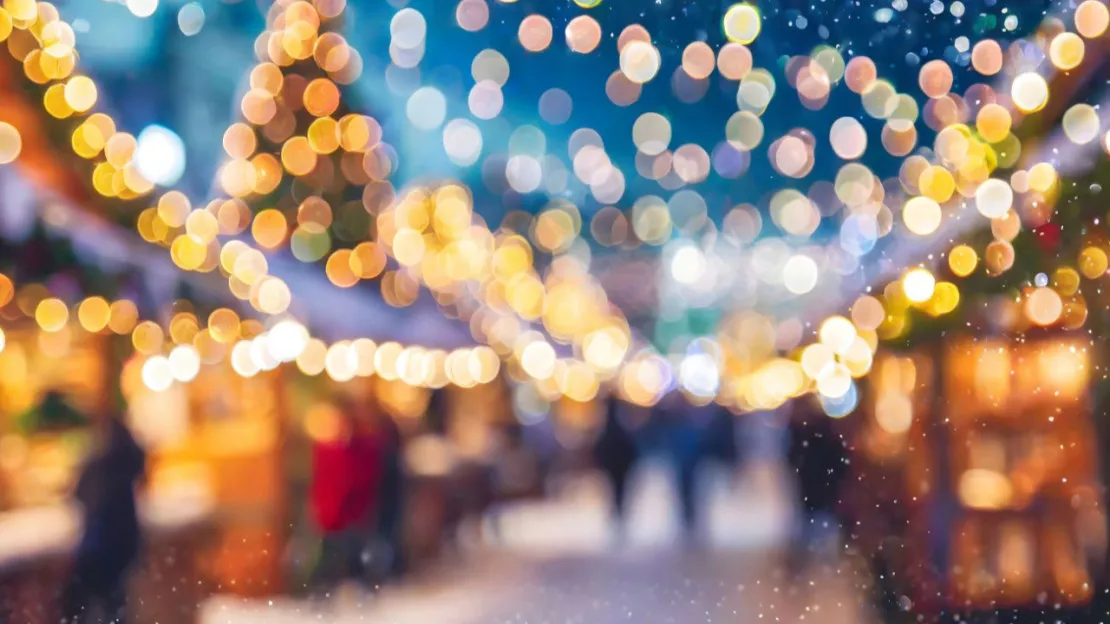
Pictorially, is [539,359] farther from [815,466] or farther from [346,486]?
[346,486]

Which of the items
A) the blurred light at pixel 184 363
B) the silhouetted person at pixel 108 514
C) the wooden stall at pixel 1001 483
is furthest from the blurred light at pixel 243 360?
the wooden stall at pixel 1001 483

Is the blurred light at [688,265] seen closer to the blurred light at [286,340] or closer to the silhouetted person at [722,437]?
the blurred light at [286,340]

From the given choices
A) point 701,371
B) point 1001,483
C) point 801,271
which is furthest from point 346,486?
point 701,371

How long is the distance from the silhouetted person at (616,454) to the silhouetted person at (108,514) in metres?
4.38

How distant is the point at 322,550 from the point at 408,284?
1673 cm

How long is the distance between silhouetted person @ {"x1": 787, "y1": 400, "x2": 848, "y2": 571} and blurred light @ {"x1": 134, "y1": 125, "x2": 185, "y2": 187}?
593 cm

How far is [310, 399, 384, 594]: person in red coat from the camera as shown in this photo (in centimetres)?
786

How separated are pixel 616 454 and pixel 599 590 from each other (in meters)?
4.22

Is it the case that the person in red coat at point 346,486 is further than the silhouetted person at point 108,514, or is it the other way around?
the person in red coat at point 346,486

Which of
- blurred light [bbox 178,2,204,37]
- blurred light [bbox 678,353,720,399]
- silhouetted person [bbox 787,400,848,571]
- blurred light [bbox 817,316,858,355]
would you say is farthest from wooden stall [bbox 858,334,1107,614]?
blurred light [bbox 678,353,720,399]

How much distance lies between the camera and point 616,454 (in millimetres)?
11180

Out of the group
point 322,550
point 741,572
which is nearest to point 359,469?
point 322,550

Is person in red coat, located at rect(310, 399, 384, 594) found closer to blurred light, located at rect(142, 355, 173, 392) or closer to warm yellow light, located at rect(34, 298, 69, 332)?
warm yellow light, located at rect(34, 298, 69, 332)

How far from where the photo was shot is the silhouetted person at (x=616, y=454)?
11.0 m
